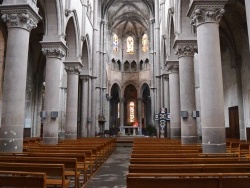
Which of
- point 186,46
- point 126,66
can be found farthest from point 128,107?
point 186,46

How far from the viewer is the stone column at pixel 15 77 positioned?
878cm

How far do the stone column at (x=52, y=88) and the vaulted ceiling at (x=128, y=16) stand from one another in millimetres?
21698

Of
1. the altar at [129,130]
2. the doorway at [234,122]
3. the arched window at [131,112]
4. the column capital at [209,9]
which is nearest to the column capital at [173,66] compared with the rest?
the doorway at [234,122]

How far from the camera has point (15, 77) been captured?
9078mm

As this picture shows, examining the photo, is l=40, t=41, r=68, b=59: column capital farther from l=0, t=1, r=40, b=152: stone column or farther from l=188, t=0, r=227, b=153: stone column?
l=188, t=0, r=227, b=153: stone column

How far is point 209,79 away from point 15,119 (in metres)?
7.05

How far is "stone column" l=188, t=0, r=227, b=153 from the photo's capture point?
8617 mm

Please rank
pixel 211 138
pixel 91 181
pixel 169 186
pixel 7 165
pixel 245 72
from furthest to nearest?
pixel 245 72 → pixel 211 138 → pixel 91 181 → pixel 7 165 → pixel 169 186

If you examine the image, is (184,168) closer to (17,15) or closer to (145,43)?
(17,15)

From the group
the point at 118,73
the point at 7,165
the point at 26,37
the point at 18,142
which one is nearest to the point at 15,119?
the point at 18,142

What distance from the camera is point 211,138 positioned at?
859 centimetres

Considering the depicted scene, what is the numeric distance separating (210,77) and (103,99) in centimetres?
2598

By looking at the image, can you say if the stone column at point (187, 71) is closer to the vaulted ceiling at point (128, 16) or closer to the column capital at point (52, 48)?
the column capital at point (52, 48)

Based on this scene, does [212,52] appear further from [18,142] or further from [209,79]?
[18,142]
